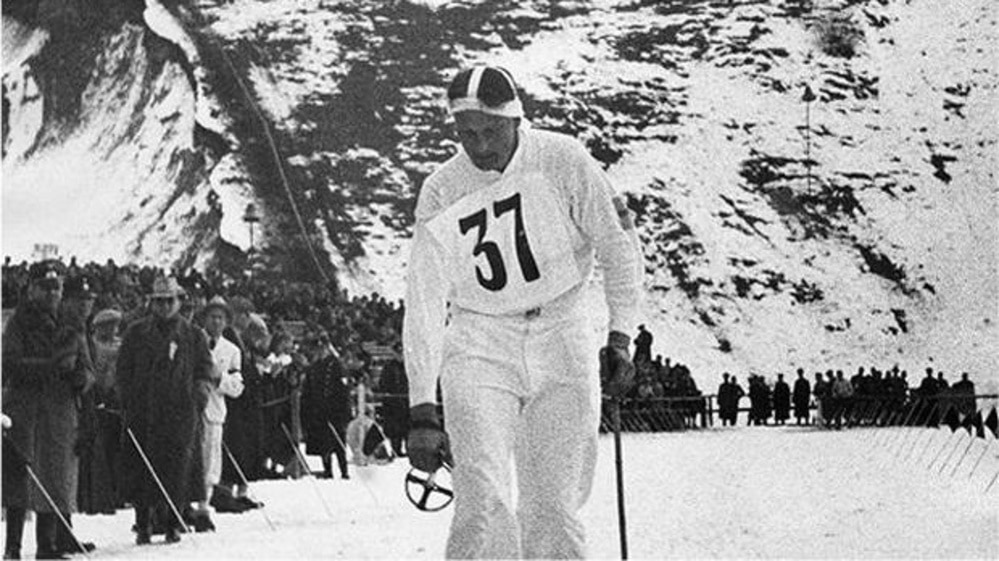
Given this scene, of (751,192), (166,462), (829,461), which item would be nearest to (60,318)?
(166,462)

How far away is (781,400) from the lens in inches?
413

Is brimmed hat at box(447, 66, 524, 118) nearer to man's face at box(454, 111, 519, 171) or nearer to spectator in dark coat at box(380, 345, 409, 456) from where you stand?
man's face at box(454, 111, 519, 171)

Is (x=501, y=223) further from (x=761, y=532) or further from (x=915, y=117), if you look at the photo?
(x=915, y=117)

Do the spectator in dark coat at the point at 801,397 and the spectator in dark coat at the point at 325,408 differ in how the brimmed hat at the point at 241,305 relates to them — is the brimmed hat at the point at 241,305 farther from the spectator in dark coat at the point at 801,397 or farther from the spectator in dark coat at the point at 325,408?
the spectator in dark coat at the point at 801,397

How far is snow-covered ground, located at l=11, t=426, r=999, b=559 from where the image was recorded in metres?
6.80

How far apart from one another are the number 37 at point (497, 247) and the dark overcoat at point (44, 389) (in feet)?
9.06

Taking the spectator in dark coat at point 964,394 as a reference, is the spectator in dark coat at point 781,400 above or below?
below

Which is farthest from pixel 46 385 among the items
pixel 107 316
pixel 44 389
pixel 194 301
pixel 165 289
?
pixel 194 301

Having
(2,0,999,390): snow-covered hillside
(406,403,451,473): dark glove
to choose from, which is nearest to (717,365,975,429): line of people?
(2,0,999,390): snow-covered hillside

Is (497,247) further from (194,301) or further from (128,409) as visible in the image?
(194,301)

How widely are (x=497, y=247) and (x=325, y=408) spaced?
4.99 metres

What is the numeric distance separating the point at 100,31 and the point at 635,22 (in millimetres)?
3117

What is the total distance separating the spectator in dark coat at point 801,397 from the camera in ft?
32.6

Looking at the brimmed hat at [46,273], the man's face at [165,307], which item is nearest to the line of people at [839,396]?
the man's face at [165,307]
